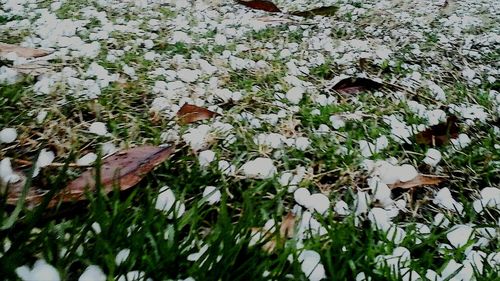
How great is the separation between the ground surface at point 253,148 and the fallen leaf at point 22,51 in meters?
0.04

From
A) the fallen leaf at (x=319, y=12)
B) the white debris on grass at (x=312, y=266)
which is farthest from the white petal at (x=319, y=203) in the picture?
Answer: the fallen leaf at (x=319, y=12)

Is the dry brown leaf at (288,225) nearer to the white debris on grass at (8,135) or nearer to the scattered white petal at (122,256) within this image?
the scattered white petal at (122,256)

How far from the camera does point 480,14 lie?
2389 millimetres

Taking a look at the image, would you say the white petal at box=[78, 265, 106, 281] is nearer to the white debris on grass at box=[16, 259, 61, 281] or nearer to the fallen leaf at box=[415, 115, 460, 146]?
the white debris on grass at box=[16, 259, 61, 281]

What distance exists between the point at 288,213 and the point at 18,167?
0.45 metres

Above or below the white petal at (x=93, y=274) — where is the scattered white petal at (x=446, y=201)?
below

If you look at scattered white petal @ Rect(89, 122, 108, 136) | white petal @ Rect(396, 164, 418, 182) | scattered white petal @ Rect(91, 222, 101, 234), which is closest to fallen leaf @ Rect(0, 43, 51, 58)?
scattered white petal @ Rect(89, 122, 108, 136)

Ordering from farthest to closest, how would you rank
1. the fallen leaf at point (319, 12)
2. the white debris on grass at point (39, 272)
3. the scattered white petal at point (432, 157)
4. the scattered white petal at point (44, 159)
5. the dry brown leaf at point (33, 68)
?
1. the fallen leaf at point (319, 12)
2. the dry brown leaf at point (33, 68)
3. the scattered white petal at point (432, 157)
4. the scattered white petal at point (44, 159)
5. the white debris on grass at point (39, 272)

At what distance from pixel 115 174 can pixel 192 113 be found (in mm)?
369

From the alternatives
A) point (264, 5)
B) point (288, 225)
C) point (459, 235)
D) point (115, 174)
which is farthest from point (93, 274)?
point (264, 5)

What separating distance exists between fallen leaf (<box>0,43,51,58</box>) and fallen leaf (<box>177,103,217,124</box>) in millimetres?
533

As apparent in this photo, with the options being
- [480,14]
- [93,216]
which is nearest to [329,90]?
[93,216]

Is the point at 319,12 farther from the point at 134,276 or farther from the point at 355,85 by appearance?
the point at 134,276

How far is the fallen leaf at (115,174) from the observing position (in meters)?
0.69
